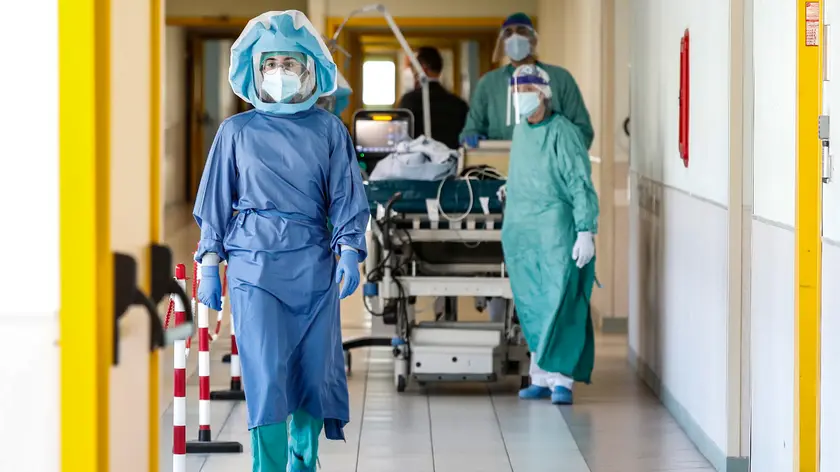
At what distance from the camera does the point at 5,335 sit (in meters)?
1.55

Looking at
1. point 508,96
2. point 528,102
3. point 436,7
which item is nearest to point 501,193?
point 528,102

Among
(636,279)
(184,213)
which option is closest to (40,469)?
(636,279)

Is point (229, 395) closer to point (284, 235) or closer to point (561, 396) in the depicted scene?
point (561, 396)

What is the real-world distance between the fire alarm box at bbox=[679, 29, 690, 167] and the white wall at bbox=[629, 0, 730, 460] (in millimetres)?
69

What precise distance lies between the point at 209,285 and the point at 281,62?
0.70 meters

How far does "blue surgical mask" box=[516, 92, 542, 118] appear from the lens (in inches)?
212

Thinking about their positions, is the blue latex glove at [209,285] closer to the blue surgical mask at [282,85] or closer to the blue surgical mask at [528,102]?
the blue surgical mask at [282,85]

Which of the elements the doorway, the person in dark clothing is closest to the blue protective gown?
the person in dark clothing

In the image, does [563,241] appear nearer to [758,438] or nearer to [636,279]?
[636,279]

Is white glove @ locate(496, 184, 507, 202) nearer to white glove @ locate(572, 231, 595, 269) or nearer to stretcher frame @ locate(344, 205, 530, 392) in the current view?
stretcher frame @ locate(344, 205, 530, 392)

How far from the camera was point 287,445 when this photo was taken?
12.5ft

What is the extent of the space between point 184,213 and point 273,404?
12534 millimetres

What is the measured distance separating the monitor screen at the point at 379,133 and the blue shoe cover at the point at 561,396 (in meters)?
1.76

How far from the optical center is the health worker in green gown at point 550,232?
5336 mm
